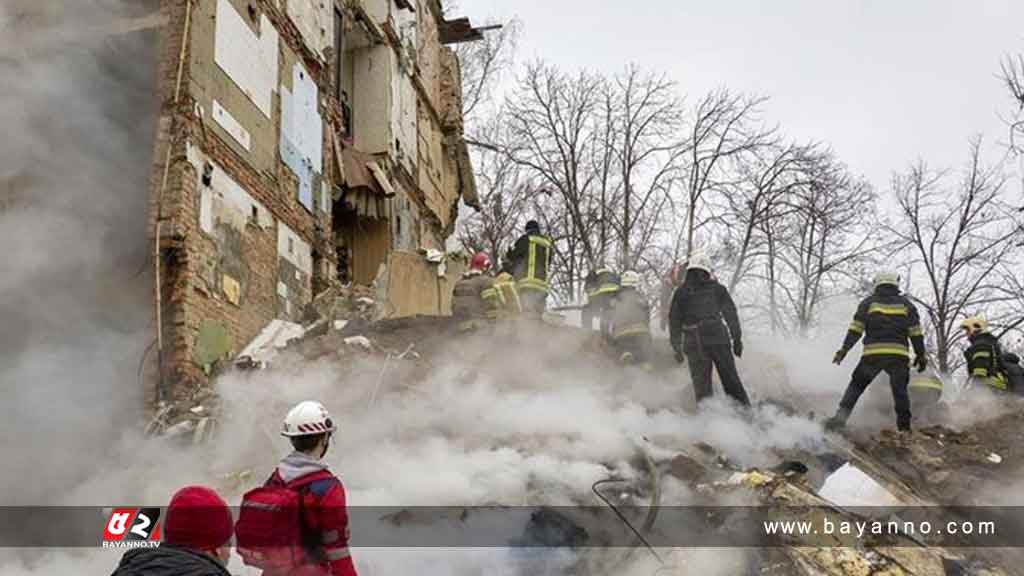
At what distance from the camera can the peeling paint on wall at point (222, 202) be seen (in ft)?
28.4

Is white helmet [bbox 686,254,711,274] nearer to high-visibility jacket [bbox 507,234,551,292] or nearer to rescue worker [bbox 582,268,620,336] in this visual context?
rescue worker [bbox 582,268,620,336]

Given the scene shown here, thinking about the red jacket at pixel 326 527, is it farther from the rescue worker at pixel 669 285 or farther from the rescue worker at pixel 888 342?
the rescue worker at pixel 669 285

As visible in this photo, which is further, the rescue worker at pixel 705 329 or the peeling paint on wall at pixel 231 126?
the peeling paint on wall at pixel 231 126

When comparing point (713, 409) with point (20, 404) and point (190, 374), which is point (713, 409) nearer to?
point (190, 374)

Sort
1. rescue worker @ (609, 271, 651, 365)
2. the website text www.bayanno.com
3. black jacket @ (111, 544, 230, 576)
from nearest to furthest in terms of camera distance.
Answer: black jacket @ (111, 544, 230, 576)
the website text www.bayanno.com
rescue worker @ (609, 271, 651, 365)

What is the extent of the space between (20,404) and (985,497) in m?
7.97

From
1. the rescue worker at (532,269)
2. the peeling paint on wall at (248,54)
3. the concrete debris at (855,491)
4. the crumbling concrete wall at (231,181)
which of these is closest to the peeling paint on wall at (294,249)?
the crumbling concrete wall at (231,181)

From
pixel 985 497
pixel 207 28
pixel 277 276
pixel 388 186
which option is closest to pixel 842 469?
pixel 985 497

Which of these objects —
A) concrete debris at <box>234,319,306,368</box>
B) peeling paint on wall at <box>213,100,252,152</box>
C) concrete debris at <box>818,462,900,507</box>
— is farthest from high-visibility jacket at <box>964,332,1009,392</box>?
peeling paint on wall at <box>213,100,252,152</box>

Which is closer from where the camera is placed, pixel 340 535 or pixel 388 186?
pixel 340 535

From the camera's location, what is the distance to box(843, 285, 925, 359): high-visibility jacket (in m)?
8.05

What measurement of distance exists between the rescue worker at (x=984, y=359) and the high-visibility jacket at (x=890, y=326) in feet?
8.92

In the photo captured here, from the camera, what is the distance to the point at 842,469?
22.7 feet

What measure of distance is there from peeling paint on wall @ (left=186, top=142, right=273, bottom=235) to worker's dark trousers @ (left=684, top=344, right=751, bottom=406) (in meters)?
5.05
